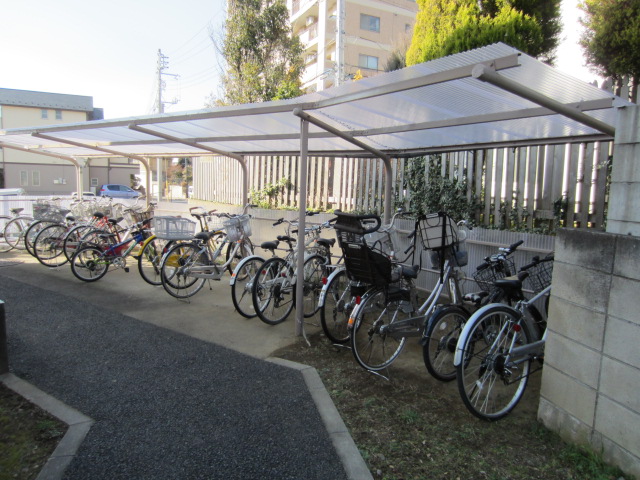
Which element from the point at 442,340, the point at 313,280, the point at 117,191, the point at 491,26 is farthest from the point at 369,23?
the point at 442,340

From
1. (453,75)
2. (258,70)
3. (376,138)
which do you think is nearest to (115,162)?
(258,70)

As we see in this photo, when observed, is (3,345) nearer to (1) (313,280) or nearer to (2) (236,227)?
(1) (313,280)

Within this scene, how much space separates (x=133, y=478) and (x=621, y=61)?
8510 mm

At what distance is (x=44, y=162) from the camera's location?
115 feet

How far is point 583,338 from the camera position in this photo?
2639 millimetres

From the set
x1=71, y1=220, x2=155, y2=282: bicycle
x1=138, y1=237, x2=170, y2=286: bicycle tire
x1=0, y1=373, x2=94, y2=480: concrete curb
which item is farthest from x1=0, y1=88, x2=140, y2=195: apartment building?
x1=0, y1=373, x2=94, y2=480: concrete curb

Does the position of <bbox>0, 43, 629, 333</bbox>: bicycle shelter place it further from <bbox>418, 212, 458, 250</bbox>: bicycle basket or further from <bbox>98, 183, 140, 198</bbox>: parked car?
<bbox>98, 183, 140, 198</bbox>: parked car

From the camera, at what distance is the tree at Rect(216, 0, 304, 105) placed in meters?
14.0

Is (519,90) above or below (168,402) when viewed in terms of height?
above

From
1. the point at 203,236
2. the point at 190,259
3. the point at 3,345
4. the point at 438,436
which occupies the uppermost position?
the point at 203,236

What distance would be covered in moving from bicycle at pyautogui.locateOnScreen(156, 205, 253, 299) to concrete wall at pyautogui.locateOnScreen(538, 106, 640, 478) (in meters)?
4.35

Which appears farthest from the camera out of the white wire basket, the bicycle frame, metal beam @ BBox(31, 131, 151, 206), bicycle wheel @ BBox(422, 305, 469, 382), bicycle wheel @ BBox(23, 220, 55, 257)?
bicycle wheel @ BBox(23, 220, 55, 257)

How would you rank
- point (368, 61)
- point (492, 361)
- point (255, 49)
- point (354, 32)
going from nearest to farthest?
point (492, 361) → point (255, 49) → point (354, 32) → point (368, 61)

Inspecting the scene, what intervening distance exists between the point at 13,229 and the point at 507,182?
32.4 feet
